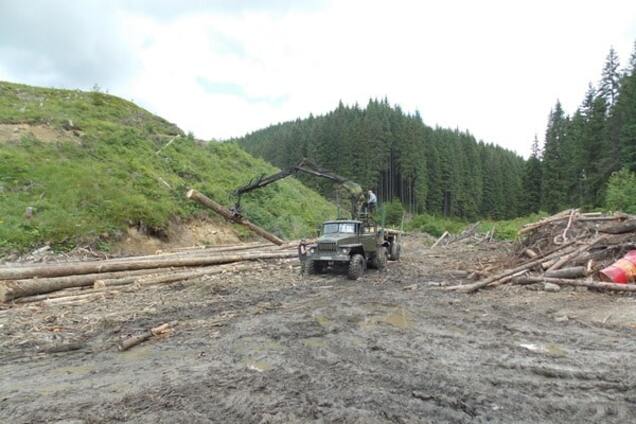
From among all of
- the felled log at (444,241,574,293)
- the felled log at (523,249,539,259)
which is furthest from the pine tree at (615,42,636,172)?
the felled log at (444,241,574,293)

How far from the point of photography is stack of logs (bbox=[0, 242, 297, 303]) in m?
10.1

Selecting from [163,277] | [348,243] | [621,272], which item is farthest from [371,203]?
[621,272]

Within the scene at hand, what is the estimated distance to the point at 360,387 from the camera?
5387 mm

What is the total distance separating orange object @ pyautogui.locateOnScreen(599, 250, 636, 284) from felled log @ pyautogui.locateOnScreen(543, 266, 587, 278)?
0.50 meters

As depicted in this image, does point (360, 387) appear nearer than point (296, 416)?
No

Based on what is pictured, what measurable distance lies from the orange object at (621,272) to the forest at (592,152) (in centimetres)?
2105

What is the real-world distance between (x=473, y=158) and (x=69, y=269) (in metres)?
96.5

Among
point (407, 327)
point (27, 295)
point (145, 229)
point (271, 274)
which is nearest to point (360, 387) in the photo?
point (407, 327)

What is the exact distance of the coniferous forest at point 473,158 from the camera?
4928cm

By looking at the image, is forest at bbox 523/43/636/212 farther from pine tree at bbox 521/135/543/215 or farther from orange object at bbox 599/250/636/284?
orange object at bbox 599/250/636/284

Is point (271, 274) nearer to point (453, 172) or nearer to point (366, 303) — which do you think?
point (366, 303)

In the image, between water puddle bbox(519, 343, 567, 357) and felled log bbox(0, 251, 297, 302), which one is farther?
felled log bbox(0, 251, 297, 302)

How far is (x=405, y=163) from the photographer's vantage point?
78.8m

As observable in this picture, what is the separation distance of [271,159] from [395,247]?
72310mm
